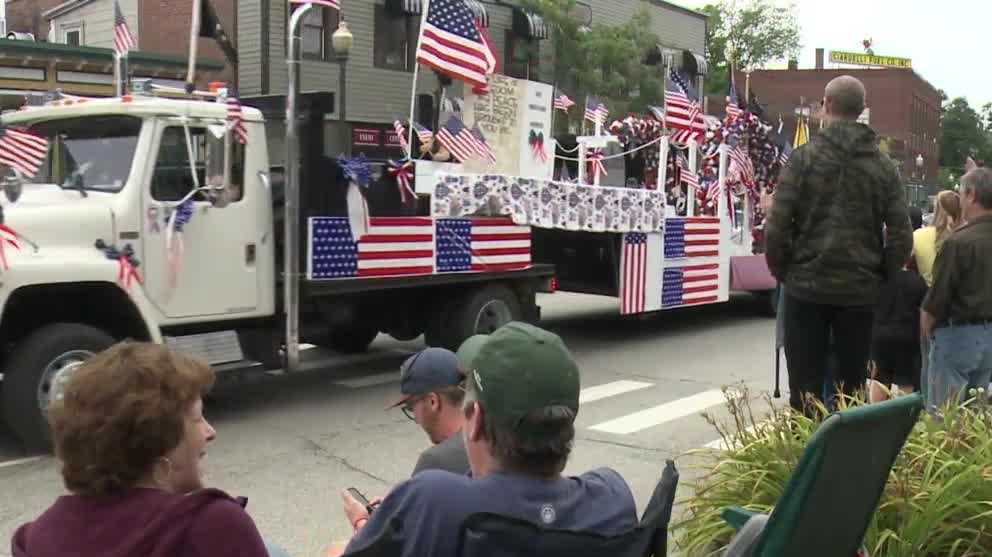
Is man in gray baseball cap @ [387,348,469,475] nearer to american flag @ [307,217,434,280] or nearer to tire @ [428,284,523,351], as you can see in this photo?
american flag @ [307,217,434,280]

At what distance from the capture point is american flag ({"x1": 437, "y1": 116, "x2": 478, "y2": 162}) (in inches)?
390

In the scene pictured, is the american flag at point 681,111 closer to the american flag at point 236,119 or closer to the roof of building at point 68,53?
the american flag at point 236,119

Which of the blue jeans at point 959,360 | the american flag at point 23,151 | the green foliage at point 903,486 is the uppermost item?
the american flag at point 23,151

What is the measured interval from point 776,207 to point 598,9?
94.7 feet

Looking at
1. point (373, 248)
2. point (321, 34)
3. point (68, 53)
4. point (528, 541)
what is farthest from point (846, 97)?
point (321, 34)

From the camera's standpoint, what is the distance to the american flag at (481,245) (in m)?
9.26

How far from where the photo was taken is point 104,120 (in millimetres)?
7551

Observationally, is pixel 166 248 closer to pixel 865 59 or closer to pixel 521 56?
pixel 521 56

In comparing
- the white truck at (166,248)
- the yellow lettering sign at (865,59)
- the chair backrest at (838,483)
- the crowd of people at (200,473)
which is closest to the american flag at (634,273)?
the white truck at (166,248)

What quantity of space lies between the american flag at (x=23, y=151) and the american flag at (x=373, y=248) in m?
2.00

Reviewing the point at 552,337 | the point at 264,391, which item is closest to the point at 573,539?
the point at 552,337

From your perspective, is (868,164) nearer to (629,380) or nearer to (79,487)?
(79,487)

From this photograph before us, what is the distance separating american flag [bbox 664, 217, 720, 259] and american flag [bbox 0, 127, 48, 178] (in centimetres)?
680

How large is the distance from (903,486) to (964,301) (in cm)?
186
